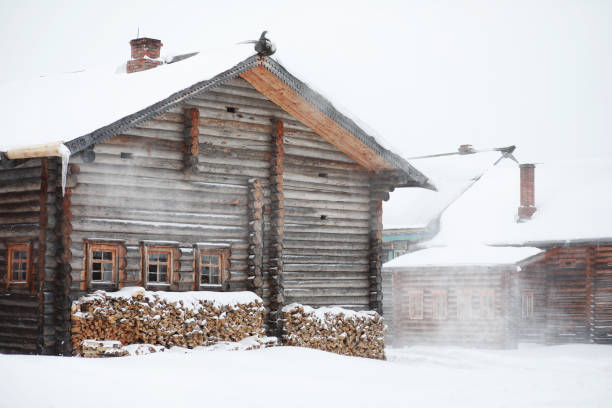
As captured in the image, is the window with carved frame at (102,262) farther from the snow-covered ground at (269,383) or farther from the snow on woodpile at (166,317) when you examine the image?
the snow-covered ground at (269,383)

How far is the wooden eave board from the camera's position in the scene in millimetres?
19406

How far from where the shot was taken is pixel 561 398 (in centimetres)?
1523

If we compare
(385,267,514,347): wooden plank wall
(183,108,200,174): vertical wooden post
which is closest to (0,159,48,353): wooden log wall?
(183,108,200,174): vertical wooden post

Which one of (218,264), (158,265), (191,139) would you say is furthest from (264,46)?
(158,265)

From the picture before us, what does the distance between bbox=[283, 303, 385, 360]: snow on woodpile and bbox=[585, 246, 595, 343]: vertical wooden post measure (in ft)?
47.0

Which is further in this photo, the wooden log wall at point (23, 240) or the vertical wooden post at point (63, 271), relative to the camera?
the wooden log wall at point (23, 240)

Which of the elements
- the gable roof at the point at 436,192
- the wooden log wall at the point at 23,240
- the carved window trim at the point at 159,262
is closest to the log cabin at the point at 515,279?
the gable roof at the point at 436,192

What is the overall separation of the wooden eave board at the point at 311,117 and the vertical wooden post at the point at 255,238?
2.21 m

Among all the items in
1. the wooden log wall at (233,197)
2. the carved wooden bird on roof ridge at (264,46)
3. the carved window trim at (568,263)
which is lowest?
the carved window trim at (568,263)

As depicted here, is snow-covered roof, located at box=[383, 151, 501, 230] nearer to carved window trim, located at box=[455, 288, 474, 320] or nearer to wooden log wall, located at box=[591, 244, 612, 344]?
carved window trim, located at box=[455, 288, 474, 320]

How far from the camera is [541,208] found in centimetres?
3706

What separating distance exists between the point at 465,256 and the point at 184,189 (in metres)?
18.0

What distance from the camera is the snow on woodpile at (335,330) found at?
792 inches

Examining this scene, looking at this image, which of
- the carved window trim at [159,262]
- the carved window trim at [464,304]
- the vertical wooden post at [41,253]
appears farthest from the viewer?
the carved window trim at [464,304]
